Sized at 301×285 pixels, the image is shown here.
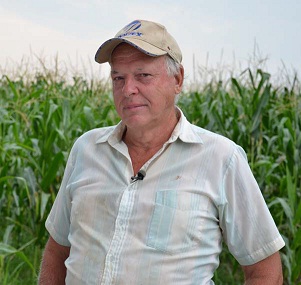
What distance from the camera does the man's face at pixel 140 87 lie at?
2156mm

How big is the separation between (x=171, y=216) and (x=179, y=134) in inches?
10.7

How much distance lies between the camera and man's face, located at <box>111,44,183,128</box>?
7.07 ft

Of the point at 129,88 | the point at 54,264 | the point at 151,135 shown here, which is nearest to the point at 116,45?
the point at 129,88

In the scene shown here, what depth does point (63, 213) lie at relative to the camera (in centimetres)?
247

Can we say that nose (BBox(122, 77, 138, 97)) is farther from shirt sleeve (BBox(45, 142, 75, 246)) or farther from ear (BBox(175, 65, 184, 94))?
shirt sleeve (BBox(45, 142, 75, 246))

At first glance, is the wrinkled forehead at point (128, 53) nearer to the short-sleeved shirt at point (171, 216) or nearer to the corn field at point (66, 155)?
the short-sleeved shirt at point (171, 216)

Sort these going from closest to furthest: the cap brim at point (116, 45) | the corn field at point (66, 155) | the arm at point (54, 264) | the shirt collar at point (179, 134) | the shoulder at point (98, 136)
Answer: the cap brim at point (116, 45) < the shirt collar at point (179, 134) < the shoulder at point (98, 136) < the arm at point (54, 264) < the corn field at point (66, 155)

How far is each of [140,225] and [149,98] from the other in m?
0.40

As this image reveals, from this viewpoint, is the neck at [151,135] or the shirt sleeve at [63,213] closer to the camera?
the neck at [151,135]

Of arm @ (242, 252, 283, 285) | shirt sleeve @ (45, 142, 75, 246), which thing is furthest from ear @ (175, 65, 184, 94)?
arm @ (242, 252, 283, 285)

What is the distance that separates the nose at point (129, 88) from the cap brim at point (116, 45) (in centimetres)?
11

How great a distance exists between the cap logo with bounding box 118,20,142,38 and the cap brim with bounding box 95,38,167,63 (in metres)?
0.03

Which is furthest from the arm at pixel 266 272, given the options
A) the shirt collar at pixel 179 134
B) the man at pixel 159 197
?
the shirt collar at pixel 179 134

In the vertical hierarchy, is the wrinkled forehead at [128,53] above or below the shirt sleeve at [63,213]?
above
